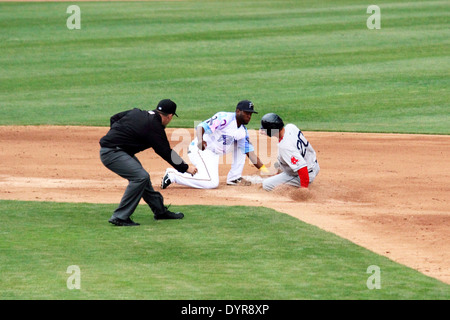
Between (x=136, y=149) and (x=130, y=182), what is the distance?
0.52 m

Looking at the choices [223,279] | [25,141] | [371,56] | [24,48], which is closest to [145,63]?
[24,48]

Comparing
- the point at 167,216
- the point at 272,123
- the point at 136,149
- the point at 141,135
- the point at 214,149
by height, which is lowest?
the point at 167,216

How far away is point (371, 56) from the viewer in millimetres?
25516

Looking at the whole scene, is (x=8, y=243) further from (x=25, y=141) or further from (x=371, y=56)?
(x=371, y=56)

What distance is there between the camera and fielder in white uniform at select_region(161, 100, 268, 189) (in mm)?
13125

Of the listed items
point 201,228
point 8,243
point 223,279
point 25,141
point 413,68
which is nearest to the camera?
point 223,279

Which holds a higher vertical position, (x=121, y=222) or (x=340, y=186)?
(x=121, y=222)

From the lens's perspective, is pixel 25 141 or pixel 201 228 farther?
pixel 25 141

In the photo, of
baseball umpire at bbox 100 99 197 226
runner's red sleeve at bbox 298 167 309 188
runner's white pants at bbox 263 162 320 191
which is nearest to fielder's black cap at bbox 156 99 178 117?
baseball umpire at bbox 100 99 197 226

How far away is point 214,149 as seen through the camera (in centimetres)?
1337

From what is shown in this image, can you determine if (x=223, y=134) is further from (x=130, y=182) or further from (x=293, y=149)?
(x=130, y=182)

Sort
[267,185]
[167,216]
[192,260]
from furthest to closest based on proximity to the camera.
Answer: [267,185], [167,216], [192,260]

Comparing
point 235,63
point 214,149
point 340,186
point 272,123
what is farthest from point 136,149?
point 235,63

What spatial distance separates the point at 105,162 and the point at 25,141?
6848 mm
